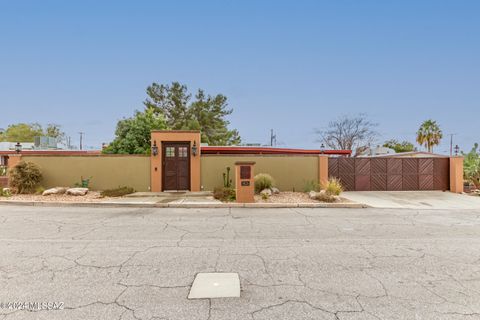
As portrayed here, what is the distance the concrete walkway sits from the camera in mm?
9727

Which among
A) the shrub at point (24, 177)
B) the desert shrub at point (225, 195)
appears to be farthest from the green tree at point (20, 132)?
the desert shrub at point (225, 195)

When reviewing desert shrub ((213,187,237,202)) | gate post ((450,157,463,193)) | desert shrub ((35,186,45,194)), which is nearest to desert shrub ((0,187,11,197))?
desert shrub ((35,186,45,194))

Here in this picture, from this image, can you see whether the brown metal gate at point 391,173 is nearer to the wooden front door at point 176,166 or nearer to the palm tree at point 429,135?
the wooden front door at point 176,166

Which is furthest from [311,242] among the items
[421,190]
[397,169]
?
[421,190]

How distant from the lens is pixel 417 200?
11.0 meters

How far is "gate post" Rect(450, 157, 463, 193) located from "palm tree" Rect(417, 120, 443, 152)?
2939 cm

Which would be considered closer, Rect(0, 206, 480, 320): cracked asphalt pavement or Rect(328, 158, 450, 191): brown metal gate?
Rect(0, 206, 480, 320): cracked asphalt pavement

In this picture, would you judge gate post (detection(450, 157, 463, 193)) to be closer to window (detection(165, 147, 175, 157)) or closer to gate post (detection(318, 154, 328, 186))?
gate post (detection(318, 154, 328, 186))

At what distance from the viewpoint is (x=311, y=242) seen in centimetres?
510

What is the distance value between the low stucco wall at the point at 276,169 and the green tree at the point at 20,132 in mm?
49251

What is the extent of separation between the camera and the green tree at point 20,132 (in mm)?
43688

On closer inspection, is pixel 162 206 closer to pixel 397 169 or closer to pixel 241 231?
pixel 241 231

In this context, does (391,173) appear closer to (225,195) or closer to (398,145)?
(225,195)

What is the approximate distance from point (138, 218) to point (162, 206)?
1.84 meters
